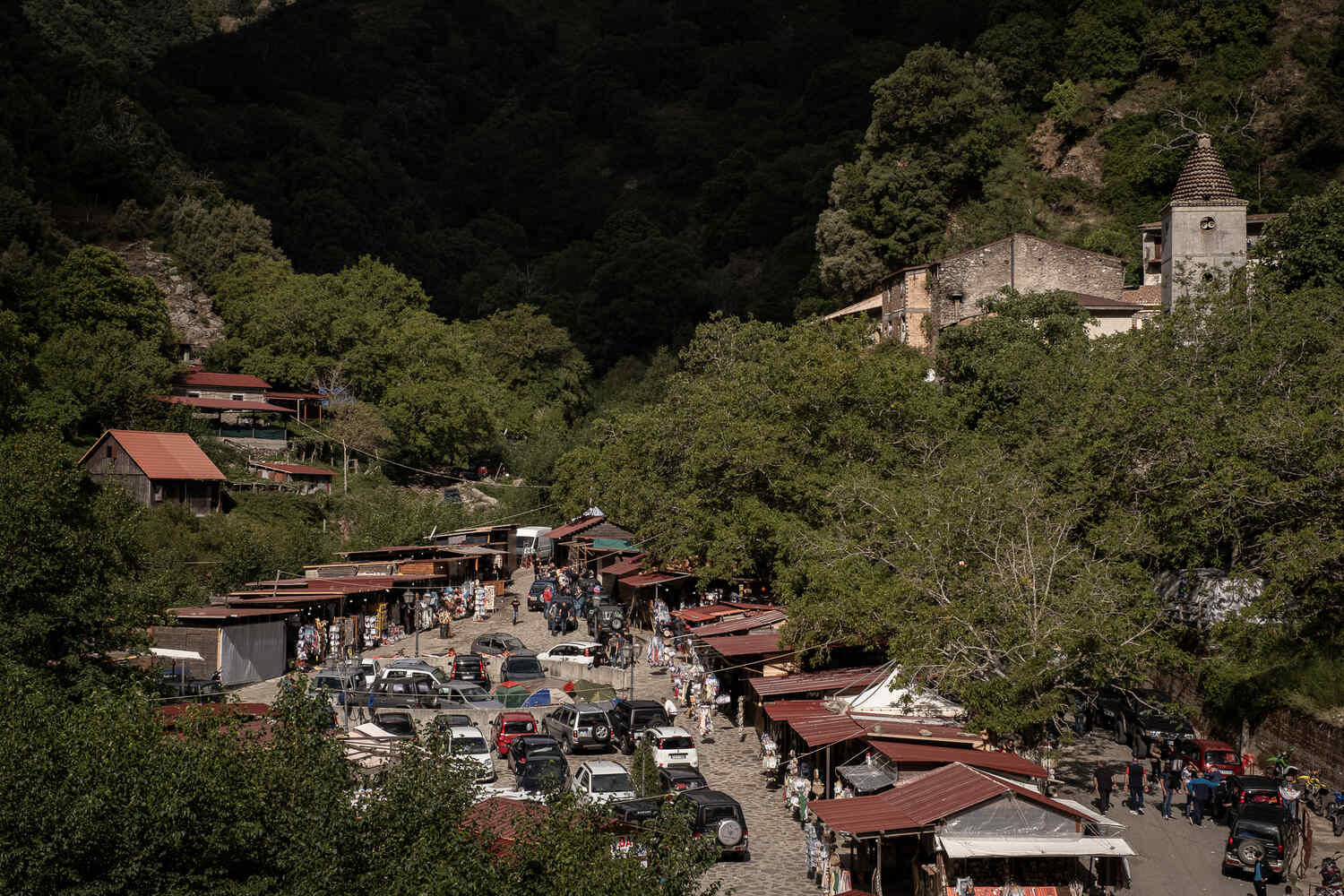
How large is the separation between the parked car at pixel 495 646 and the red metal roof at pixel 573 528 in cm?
1614

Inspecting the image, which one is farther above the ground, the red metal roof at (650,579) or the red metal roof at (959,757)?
the red metal roof at (650,579)

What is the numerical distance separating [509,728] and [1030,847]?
13.6 metres

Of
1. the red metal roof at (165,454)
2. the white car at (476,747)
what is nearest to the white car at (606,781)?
the white car at (476,747)

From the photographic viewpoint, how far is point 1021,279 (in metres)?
55.9

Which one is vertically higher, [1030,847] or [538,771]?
[1030,847]

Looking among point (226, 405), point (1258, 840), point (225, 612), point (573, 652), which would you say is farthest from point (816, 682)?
point (226, 405)

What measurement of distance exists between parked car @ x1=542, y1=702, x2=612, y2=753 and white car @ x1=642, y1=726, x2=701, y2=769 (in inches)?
51.2

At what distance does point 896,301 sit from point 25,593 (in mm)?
40334

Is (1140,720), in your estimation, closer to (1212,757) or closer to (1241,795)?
(1212,757)

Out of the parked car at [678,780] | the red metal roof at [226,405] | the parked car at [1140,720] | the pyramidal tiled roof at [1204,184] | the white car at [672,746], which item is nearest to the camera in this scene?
the parked car at [678,780]

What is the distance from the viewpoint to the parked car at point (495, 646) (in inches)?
1607

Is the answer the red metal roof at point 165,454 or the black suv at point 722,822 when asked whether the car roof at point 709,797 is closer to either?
the black suv at point 722,822

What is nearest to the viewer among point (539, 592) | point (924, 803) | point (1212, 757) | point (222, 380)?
point (924, 803)

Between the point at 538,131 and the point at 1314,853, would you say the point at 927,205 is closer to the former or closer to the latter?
the point at 1314,853
